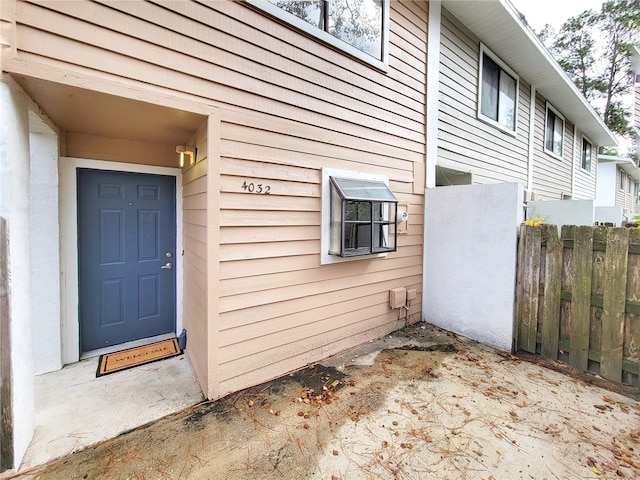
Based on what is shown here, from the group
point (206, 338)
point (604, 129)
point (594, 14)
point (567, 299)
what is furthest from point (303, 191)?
point (594, 14)

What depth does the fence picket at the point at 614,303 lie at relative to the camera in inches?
106

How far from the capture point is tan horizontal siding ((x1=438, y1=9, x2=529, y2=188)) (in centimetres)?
466

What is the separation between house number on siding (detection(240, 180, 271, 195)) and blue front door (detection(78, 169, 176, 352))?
5.25 feet

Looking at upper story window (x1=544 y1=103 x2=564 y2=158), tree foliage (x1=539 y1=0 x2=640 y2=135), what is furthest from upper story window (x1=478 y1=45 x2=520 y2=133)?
tree foliage (x1=539 y1=0 x2=640 y2=135)

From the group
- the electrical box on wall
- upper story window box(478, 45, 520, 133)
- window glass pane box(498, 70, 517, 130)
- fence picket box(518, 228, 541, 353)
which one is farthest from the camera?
window glass pane box(498, 70, 517, 130)

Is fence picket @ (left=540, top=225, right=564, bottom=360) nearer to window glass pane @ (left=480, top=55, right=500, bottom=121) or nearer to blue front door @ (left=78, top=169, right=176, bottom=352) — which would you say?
window glass pane @ (left=480, top=55, right=500, bottom=121)

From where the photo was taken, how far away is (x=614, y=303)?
274 centimetres

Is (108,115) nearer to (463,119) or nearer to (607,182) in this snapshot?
(463,119)

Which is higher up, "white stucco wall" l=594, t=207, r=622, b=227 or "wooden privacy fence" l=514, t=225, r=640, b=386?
"white stucco wall" l=594, t=207, r=622, b=227

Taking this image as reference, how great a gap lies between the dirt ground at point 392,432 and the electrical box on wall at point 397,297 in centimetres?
104

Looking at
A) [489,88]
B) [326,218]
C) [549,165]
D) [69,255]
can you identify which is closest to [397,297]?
[326,218]

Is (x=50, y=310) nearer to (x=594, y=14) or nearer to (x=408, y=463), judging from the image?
(x=408, y=463)

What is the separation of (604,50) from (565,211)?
19650mm

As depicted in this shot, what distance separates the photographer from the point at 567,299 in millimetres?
3064
